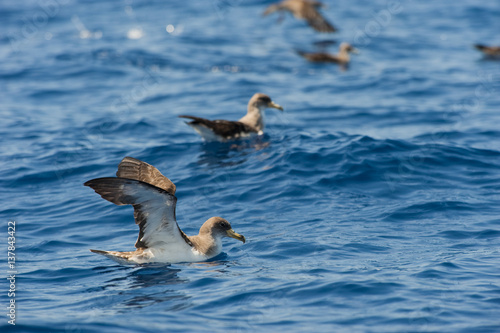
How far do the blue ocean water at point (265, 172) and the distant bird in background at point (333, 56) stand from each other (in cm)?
32

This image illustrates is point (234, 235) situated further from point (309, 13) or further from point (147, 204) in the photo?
point (309, 13)

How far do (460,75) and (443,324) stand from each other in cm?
1491

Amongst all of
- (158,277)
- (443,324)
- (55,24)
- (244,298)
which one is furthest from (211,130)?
(55,24)

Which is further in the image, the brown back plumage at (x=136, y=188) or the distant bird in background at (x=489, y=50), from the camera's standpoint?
the distant bird in background at (x=489, y=50)

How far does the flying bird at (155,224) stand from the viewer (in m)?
8.67

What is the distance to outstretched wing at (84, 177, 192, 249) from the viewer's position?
857cm

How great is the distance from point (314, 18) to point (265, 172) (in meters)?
12.9

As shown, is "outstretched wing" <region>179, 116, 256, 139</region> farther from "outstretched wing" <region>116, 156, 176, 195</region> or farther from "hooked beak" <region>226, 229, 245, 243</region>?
"hooked beak" <region>226, 229, 245, 243</region>

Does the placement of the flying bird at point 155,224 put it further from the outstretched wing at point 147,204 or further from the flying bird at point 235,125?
the flying bird at point 235,125

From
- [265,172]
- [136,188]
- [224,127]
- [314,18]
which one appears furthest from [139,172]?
[314,18]

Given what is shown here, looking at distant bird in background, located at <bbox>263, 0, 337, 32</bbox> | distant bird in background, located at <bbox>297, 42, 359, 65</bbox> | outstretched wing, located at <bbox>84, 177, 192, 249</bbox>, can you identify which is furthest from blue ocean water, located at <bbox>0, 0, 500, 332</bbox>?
distant bird in background, located at <bbox>263, 0, 337, 32</bbox>

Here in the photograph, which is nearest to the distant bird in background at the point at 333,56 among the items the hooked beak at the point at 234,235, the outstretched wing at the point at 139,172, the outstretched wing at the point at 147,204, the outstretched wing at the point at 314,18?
the outstretched wing at the point at 314,18

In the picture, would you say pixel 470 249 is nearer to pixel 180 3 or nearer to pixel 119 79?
pixel 119 79

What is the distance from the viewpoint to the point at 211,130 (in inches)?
574
